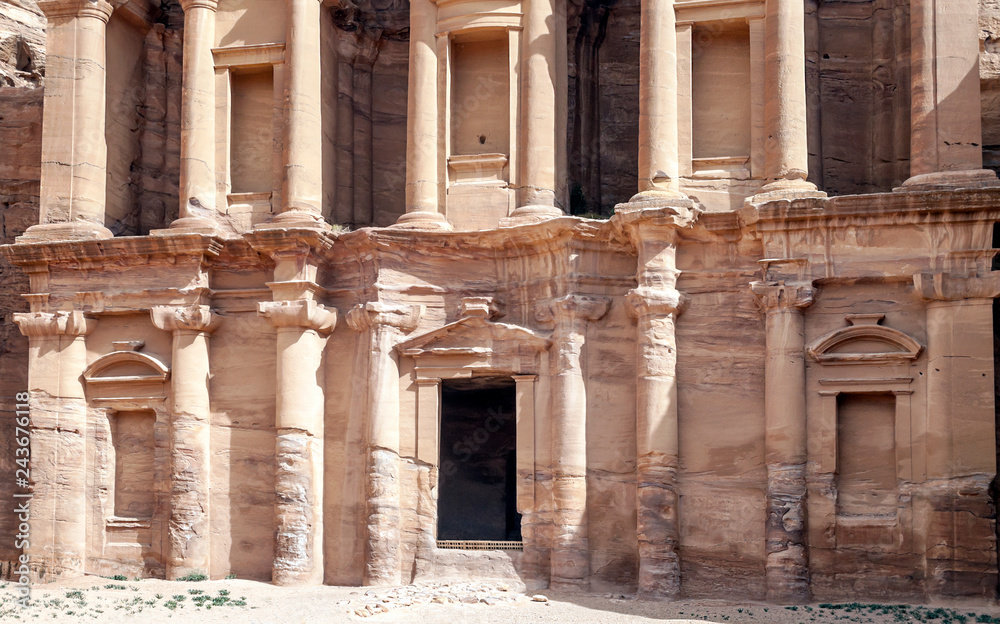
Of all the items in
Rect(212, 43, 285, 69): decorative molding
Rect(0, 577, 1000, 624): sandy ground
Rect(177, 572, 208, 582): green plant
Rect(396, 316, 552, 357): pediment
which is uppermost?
Rect(212, 43, 285, 69): decorative molding

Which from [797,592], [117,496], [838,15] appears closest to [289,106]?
[117,496]

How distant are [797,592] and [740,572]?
2.98 feet

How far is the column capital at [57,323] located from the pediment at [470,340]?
516 centimetres

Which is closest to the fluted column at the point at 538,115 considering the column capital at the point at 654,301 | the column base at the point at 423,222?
the column base at the point at 423,222

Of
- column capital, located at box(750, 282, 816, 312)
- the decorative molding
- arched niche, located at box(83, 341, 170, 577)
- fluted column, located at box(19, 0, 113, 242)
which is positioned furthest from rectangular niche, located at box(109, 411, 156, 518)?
column capital, located at box(750, 282, 816, 312)

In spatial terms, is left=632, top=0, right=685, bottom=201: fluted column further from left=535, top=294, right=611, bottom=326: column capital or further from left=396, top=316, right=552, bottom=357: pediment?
left=396, top=316, right=552, bottom=357: pediment

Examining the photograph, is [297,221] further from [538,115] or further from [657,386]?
[657,386]

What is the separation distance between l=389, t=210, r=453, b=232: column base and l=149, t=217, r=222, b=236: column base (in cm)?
299

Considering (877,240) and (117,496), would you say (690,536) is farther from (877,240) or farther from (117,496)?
(117,496)

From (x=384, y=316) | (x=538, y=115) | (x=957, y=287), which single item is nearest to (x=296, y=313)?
(x=384, y=316)

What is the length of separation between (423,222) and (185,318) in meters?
3.97

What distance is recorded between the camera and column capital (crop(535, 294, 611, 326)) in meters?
18.6

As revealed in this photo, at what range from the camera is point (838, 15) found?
2084cm

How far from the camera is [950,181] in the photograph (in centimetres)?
1762
